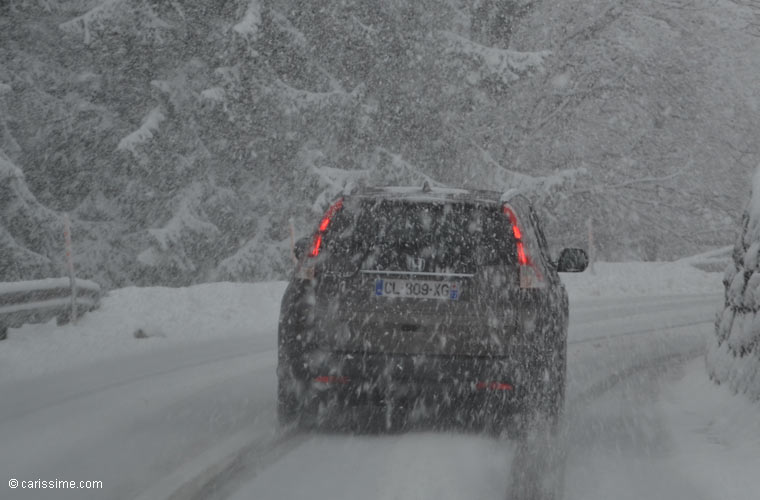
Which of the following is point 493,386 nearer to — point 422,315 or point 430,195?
point 422,315

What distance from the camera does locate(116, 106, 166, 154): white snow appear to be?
23.3 meters

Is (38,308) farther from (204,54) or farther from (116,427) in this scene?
(204,54)

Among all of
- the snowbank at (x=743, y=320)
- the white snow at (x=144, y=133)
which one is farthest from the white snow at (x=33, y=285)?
the white snow at (x=144, y=133)

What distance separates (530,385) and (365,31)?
19896 mm

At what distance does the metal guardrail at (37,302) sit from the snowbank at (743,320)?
730cm

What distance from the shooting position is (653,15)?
28.0 m

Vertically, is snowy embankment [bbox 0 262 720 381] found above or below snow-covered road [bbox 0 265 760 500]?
below

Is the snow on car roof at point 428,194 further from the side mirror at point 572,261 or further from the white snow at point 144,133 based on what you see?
the white snow at point 144,133

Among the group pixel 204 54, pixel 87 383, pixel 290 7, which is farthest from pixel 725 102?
pixel 87 383

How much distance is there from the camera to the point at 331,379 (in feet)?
19.7

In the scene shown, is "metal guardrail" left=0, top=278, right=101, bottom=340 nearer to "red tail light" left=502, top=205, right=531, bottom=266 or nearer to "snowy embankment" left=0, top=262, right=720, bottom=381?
"snowy embankment" left=0, top=262, right=720, bottom=381

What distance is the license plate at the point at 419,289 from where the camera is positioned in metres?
6.02

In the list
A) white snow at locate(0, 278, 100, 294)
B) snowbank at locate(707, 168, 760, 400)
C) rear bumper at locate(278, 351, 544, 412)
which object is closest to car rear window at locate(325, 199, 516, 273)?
rear bumper at locate(278, 351, 544, 412)

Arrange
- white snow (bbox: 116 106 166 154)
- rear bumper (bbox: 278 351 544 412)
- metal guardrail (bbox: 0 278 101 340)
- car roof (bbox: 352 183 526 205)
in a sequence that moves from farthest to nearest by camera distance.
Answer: white snow (bbox: 116 106 166 154) < metal guardrail (bbox: 0 278 101 340) < car roof (bbox: 352 183 526 205) < rear bumper (bbox: 278 351 544 412)
